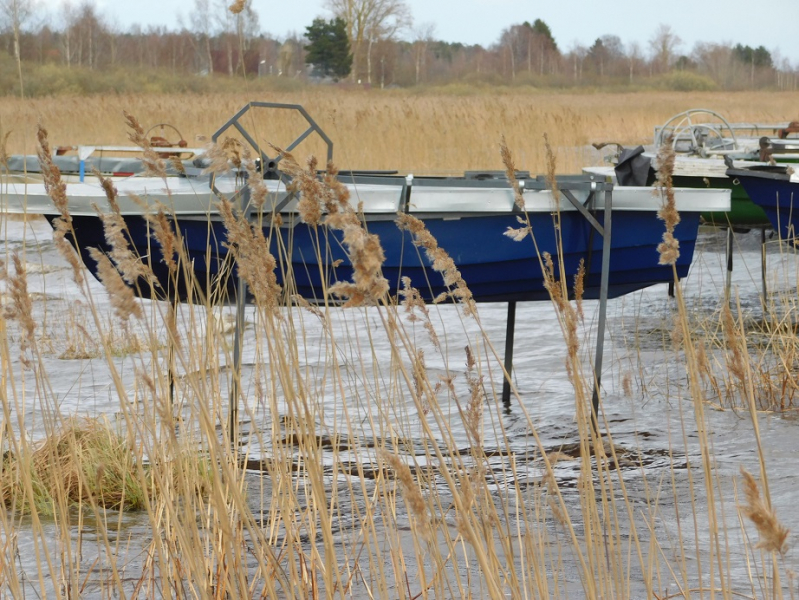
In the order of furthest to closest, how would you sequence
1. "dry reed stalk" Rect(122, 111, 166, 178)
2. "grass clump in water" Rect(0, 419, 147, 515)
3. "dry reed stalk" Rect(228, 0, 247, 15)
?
"grass clump in water" Rect(0, 419, 147, 515) < "dry reed stalk" Rect(228, 0, 247, 15) < "dry reed stalk" Rect(122, 111, 166, 178)

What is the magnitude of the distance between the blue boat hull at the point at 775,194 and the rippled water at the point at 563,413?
475 millimetres

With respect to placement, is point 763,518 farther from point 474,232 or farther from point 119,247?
point 474,232

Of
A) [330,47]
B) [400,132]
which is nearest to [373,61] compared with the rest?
[330,47]

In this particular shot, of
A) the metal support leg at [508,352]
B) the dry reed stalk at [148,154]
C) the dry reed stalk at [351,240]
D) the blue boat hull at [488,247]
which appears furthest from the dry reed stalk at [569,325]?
the metal support leg at [508,352]

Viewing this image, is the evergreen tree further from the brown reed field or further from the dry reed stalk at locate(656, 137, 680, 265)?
the dry reed stalk at locate(656, 137, 680, 265)

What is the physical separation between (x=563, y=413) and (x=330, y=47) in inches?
2431

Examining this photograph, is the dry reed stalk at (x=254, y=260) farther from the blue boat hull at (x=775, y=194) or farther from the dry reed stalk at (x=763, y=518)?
the blue boat hull at (x=775, y=194)

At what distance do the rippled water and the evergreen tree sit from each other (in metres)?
57.4

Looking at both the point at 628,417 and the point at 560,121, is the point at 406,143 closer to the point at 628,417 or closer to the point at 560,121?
the point at 560,121

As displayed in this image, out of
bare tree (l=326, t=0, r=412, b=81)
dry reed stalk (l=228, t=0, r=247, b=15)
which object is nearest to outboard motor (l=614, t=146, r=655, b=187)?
dry reed stalk (l=228, t=0, r=247, b=15)

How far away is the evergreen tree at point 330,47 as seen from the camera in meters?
63.6

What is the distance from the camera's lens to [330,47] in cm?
6412

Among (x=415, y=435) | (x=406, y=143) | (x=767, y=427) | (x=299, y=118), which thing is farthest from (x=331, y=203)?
(x=299, y=118)

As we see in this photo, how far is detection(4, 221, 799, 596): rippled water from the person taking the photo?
9.29 ft
